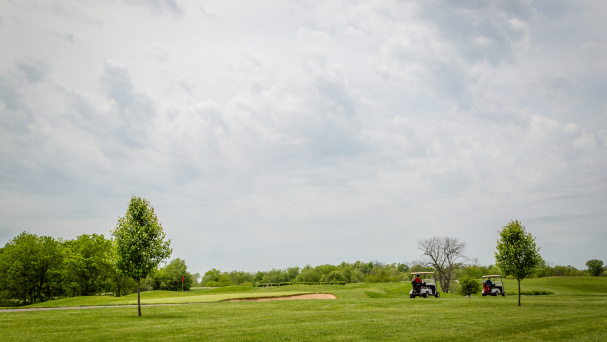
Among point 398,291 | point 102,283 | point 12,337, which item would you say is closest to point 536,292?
point 398,291

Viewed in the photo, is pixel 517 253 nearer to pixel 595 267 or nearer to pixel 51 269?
pixel 51 269

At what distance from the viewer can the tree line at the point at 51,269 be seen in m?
58.8

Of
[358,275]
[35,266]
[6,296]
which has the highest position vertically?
[35,266]

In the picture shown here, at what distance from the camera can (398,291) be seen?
52562mm

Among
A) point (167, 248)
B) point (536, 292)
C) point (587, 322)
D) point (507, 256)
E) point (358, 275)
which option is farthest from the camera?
point (358, 275)

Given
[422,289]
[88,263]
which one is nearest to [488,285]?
[422,289]

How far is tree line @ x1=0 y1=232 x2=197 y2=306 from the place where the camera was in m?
58.8

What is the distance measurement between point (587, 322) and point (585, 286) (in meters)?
63.8

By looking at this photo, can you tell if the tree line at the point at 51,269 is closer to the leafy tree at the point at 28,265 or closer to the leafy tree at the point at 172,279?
the leafy tree at the point at 28,265

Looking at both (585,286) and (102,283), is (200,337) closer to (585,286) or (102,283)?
(102,283)

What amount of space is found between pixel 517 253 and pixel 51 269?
6833cm

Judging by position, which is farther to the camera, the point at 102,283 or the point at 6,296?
the point at 102,283

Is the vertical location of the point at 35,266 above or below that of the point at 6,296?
above

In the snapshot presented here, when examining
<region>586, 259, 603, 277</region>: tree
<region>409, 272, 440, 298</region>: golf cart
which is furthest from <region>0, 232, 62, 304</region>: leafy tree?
<region>586, 259, 603, 277</region>: tree
